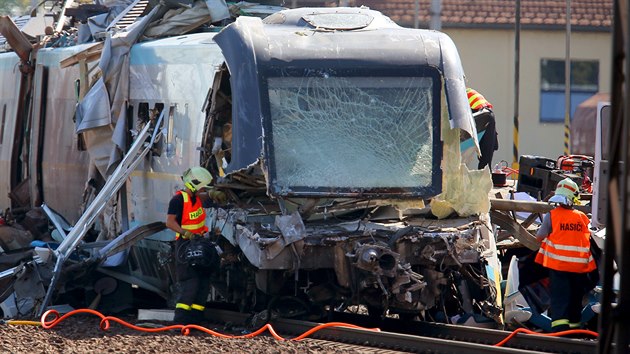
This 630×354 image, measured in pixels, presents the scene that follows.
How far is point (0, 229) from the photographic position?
16156 mm

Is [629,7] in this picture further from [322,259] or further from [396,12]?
[396,12]

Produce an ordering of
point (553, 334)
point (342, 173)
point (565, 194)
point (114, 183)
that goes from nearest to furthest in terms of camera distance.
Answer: point (553, 334) → point (342, 173) → point (565, 194) → point (114, 183)

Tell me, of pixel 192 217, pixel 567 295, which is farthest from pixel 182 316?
pixel 567 295

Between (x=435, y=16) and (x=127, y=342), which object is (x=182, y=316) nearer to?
(x=127, y=342)

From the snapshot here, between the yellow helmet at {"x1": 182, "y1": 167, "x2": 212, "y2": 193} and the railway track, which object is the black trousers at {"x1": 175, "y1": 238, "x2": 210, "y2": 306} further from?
the yellow helmet at {"x1": 182, "y1": 167, "x2": 212, "y2": 193}

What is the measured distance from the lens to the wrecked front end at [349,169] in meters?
11.5

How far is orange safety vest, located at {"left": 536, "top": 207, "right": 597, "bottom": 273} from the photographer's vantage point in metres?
11.8

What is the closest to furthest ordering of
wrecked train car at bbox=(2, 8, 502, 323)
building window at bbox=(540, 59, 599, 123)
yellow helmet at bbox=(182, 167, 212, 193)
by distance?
1. wrecked train car at bbox=(2, 8, 502, 323)
2. yellow helmet at bbox=(182, 167, 212, 193)
3. building window at bbox=(540, 59, 599, 123)

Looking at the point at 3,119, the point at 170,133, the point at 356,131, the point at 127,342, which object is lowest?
the point at 127,342

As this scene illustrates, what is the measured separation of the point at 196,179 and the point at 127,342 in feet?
6.35

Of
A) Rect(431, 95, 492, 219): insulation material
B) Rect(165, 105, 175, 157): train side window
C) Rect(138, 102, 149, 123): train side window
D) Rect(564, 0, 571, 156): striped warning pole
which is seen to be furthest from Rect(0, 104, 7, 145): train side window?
Rect(564, 0, 571, 156): striped warning pole

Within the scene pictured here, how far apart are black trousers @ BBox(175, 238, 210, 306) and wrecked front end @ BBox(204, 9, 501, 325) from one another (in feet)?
0.85

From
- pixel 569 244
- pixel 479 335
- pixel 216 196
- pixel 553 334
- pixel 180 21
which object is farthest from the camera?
pixel 180 21

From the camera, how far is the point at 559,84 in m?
36.9
